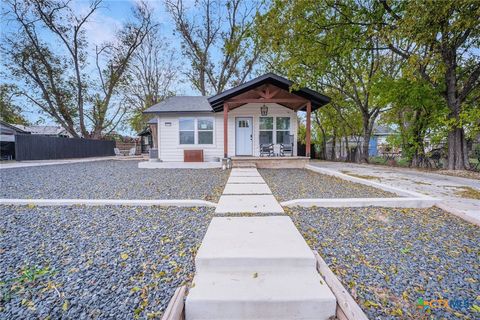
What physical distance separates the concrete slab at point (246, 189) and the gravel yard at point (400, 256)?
1.10 metres

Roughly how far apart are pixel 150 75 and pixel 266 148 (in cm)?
1688

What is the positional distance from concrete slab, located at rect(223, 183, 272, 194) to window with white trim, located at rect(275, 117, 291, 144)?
19.7 ft

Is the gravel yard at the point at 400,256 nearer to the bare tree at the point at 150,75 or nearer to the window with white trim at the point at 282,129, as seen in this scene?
the window with white trim at the point at 282,129

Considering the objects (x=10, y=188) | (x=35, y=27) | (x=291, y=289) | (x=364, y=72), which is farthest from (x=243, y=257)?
(x=35, y=27)

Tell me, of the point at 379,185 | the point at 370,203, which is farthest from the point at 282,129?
the point at 370,203

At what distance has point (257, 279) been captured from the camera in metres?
1.57

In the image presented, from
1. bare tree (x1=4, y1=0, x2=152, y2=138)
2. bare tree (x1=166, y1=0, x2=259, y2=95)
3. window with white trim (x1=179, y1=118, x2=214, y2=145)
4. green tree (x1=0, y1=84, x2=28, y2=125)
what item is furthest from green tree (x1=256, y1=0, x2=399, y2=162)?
green tree (x1=0, y1=84, x2=28, y2=125)

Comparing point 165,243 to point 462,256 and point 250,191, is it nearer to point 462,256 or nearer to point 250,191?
point 250,191

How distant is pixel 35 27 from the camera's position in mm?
14836

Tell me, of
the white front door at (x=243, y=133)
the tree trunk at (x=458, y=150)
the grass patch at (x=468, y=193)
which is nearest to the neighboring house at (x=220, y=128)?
the white front door at (x=243, y=133)

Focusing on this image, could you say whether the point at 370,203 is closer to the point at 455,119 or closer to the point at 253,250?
the point at 253,250

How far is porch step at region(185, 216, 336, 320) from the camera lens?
1.33 metres

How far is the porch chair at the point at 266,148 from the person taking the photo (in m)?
9.89

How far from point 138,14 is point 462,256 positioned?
23.7 metres
